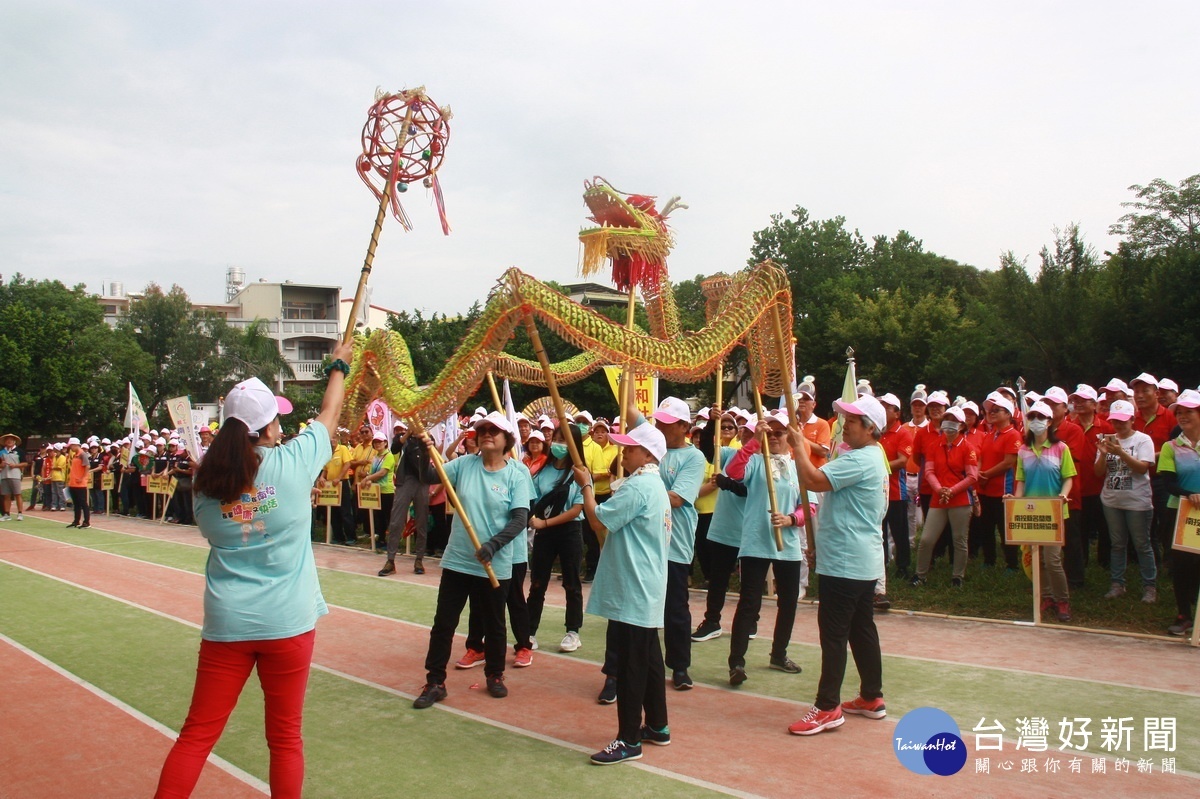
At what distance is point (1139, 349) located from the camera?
25.1 meters

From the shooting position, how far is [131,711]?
616 cm

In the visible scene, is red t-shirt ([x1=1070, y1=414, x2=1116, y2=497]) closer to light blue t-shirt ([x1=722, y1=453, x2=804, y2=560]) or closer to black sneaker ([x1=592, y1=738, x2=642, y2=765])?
light blue t-shirt ([x1=722, y1=453, x2=804, y2=560])

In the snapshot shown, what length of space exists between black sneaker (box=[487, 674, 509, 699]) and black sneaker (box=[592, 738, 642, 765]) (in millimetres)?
1473

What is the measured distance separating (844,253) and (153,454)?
35954 millimetres

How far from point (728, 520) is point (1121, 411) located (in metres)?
4.07

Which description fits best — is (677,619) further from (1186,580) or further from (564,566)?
(1186,580)

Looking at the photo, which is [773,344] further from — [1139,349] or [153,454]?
[1139,349]

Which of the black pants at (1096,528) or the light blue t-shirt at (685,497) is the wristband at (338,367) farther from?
the black pants at (1096,528)

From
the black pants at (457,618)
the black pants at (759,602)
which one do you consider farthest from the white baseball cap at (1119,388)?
the black pants at (457,618)

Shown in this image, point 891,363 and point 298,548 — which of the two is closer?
point 298,548

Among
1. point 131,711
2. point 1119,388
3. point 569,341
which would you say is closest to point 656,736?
point 569,341

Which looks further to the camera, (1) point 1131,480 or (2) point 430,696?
(1) point 1131,480

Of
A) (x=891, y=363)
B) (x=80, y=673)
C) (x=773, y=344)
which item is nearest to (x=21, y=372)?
(x=891, y=363)

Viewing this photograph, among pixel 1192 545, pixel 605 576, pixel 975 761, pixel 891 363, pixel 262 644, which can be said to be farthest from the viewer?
pixel 891 363
